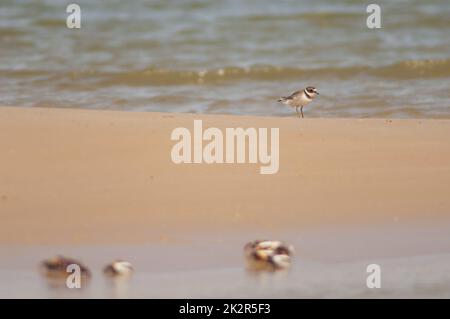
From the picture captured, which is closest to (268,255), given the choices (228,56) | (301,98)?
(301,98)

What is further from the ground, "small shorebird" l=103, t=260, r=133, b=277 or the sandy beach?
the sandy beach

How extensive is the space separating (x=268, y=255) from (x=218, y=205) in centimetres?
109

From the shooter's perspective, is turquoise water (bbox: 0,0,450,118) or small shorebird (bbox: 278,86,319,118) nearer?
small shorebird (bbox: 278,86,319,118)

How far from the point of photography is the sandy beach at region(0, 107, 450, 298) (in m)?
5.75

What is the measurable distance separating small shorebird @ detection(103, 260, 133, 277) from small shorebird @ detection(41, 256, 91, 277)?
11 centimetres

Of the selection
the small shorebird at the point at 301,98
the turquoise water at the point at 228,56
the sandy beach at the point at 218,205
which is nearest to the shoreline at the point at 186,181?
the sandy beach at the point at 218,205

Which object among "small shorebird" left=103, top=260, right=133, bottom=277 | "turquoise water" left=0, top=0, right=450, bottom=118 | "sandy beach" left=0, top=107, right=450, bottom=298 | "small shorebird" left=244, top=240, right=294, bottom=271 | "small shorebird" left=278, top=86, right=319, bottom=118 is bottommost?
"small shorebird" left=103, top=260, right=133, bottom=277

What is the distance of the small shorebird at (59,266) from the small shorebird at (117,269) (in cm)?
11

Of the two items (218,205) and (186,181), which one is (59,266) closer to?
(218,205)

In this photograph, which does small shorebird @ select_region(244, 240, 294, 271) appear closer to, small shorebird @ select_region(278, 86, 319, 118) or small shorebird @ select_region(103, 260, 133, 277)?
small shorebird @ select_region(103, 260, 133, 277)

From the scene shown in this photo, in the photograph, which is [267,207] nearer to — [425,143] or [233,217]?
[233,217]

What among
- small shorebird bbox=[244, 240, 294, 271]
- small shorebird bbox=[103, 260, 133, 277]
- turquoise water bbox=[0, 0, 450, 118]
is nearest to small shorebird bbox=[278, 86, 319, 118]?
turquoise water bbox=[0, 0, 450, 118]

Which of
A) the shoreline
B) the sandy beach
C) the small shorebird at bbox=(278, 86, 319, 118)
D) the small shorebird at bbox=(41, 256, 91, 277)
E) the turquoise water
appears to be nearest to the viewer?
the small shorebird at bbox=(41, 256, 91, 277)

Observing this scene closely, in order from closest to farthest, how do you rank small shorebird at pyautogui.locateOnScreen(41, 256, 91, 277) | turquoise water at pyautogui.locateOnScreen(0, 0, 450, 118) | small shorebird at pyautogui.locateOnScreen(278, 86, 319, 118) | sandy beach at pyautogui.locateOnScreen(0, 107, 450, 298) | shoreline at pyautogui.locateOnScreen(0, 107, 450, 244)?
1. small shorebird at pyautogui.locateOnScreen(41, 256, 91, 277)
2. sandy beach at pyautogui.locateOnScreen(0, 107, 450, 298)
3. shoreline at pyautogui.locateOnScreen(0, 107, 450, 244)
4. small shorebird at pyautogui.locateOnScreen(278, 86, 319, 118)
5. turquoise water at pyautogui.locateOnScreen(0, 0, 450, 118)
